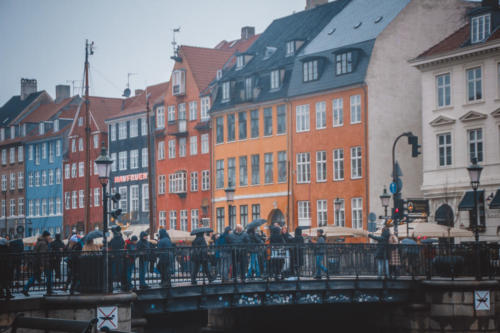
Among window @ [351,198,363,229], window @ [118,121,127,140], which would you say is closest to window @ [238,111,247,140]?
window @ [351,198,363,229]

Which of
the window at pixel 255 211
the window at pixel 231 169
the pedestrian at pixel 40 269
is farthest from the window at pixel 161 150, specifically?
the pedestrian at pixel 40 269

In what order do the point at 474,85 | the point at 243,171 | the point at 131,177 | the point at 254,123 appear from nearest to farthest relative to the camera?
the point at 474,85, the point at 254,123, the point at 243,171, the point at 131,177

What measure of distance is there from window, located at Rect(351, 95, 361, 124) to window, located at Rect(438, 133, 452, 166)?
7163 millimetres

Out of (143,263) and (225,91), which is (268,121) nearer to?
(225,91)

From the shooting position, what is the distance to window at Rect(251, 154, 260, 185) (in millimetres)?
66694

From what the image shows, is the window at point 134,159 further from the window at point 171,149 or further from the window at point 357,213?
the window at point 357,213

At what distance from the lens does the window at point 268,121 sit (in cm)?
6562

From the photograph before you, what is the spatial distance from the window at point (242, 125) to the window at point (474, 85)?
2035 centimetres

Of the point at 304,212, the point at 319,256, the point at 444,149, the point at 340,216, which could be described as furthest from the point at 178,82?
the point at 319,256

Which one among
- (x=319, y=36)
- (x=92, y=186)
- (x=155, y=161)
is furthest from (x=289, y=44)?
(x=92, y=186)

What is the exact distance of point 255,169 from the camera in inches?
2638

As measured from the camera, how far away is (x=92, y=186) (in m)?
93.2

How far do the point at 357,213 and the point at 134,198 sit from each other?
96.5ft

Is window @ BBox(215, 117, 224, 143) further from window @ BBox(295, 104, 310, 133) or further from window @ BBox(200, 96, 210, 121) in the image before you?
window @ BBox(295, 104, 310, 133)
